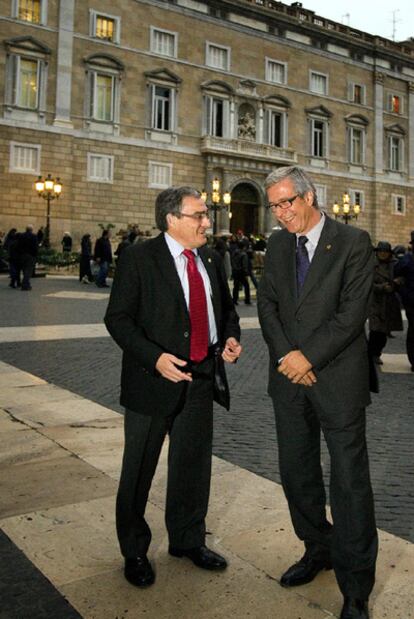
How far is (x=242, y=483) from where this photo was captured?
393 cm

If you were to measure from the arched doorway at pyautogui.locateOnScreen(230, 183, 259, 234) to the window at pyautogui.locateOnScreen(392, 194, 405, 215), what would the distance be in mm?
11964

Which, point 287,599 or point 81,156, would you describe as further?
point 81,156

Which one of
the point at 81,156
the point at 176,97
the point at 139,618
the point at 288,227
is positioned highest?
the point at 176,97

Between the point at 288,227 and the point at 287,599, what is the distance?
171cm

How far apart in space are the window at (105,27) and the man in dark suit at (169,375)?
29572mm

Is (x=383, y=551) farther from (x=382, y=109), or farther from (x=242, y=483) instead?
(x=382, y=109)

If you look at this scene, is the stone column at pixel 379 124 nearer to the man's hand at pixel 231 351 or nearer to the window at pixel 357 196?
the window at pixel 357 196

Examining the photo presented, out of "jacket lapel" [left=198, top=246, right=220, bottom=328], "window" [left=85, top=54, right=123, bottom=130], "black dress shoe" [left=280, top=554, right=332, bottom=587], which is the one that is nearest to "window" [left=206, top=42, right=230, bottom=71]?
"window" [left=85, top=54, right=123, bottom=130]

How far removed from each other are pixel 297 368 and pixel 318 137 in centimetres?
3715

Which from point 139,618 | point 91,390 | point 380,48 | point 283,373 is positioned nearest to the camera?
point 139,618

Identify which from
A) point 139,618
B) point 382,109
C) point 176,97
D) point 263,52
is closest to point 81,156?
point 176,97

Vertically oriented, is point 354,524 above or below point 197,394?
below

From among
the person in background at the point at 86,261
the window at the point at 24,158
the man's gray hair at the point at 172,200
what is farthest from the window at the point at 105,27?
the man's gray hair at the point at 172,200

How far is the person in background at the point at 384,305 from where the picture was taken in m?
8.34
